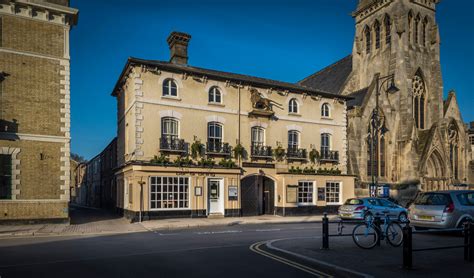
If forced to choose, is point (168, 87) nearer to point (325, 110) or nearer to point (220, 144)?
point (220, 144)

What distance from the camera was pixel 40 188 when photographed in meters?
18.3

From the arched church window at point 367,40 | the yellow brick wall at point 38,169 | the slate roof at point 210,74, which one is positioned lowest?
the yellow brick wall at point 38,169

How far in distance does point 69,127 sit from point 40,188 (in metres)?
3.34

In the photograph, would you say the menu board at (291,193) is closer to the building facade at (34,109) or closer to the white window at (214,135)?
the white window at (214,135)

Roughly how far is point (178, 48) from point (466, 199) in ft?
60.9

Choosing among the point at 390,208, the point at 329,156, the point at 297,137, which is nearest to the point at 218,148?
the point at 297,137

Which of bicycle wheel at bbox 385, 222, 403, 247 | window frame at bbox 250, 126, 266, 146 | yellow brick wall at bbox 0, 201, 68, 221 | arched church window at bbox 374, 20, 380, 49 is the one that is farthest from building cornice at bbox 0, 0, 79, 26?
arched church window at bbox 374, 20, 380, 49

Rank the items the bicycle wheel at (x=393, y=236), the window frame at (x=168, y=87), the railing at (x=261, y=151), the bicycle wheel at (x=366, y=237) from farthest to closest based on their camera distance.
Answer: the railing at (x=261, y=151) → the window frame at (x=168, y=87) → the bicycle wheel at (x=393, y=236) → the bicycle wheel at (x=366, y=237)

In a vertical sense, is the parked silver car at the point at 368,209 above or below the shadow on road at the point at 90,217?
above

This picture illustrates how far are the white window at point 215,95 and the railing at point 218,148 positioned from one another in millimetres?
2789

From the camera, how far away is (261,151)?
24.5m

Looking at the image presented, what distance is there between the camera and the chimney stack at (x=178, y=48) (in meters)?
24.7

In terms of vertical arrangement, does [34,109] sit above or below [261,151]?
above

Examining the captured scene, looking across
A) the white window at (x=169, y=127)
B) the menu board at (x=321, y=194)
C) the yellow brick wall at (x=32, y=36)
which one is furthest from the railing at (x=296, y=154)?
the yellow brick wall at (x=32, y=36)
